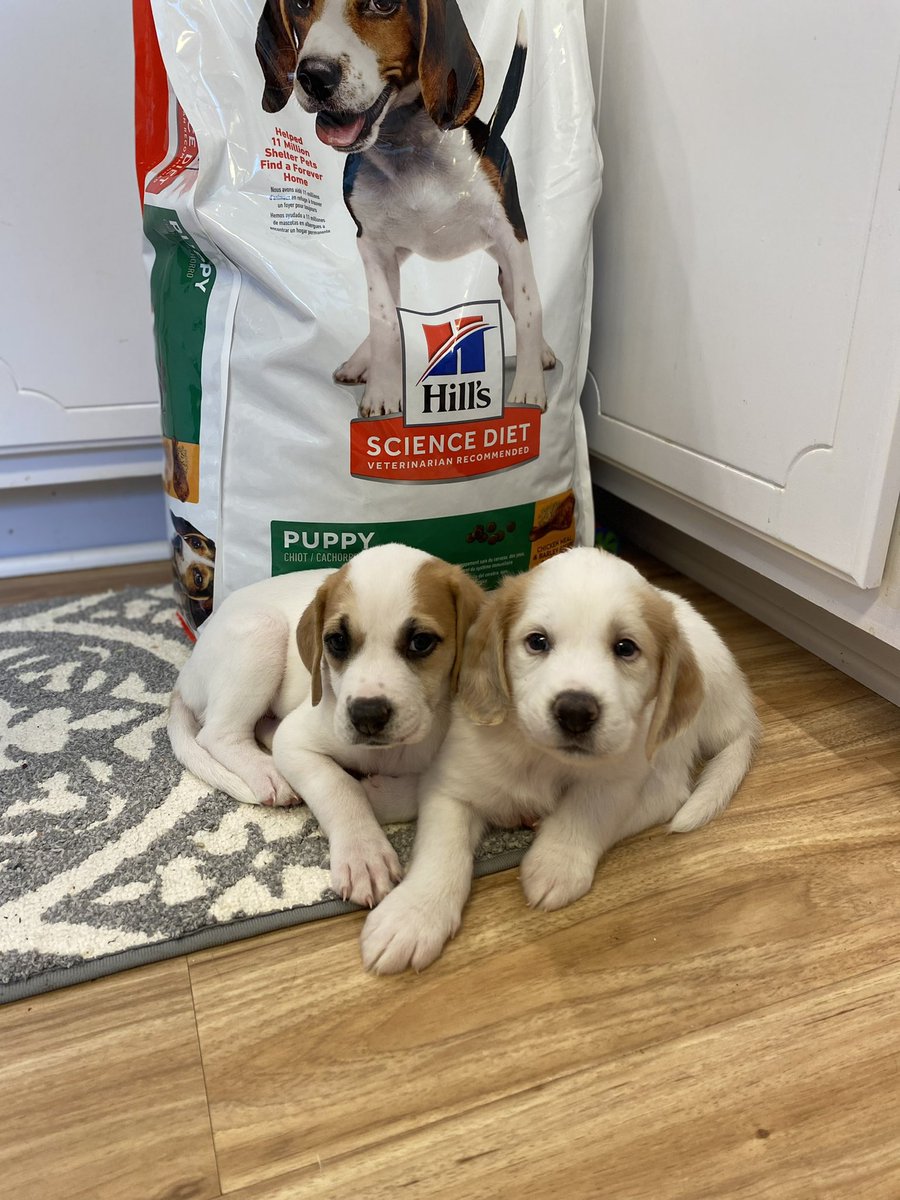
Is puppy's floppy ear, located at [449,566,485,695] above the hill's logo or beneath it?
beneath

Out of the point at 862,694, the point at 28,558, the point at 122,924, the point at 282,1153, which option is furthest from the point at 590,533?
the point at 28,558

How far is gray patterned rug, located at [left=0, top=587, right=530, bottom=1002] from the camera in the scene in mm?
865

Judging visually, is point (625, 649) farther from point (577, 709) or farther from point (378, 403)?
point (378, 403)

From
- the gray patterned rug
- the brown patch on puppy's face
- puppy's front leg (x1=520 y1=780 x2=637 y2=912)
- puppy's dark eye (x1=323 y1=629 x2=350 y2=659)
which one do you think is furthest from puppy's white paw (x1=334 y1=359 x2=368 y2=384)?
puppy's front leg (x1=520 y1=780 x2=637 y2=912)

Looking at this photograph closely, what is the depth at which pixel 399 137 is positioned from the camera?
1270mm

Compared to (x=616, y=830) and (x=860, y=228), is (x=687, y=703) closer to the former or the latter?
(x=616, y=830)

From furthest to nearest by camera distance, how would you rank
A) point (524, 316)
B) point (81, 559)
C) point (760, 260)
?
point (81, 559)
point (524, 316)
point (760, 260)

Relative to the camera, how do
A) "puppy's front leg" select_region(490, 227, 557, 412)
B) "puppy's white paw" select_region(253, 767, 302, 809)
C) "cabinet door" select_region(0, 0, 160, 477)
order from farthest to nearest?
"cabinet door" select_region(0, 0, 160, 477)
"puppy's front leg" select_region(490, 227, 557, 412)
"puppy's white paw" select_region(253, 767, 302, 809)

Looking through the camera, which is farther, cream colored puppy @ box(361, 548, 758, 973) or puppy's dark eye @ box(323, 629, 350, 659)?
puppy's dark eye @ box(323, 629, 350, 659)

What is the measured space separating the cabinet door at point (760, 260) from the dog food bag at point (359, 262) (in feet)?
0.44

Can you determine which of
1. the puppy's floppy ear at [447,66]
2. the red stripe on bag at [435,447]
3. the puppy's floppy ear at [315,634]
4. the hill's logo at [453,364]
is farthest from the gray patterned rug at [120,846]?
the puppy's floppy ear at [447,66]

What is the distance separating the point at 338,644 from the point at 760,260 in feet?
2.56

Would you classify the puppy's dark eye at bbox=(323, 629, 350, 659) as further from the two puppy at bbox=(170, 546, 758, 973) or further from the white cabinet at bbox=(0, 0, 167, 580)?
the white cabinet at bbox=(0, 0, 167, 580)

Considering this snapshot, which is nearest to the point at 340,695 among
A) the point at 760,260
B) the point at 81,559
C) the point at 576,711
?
the point at 576,711
